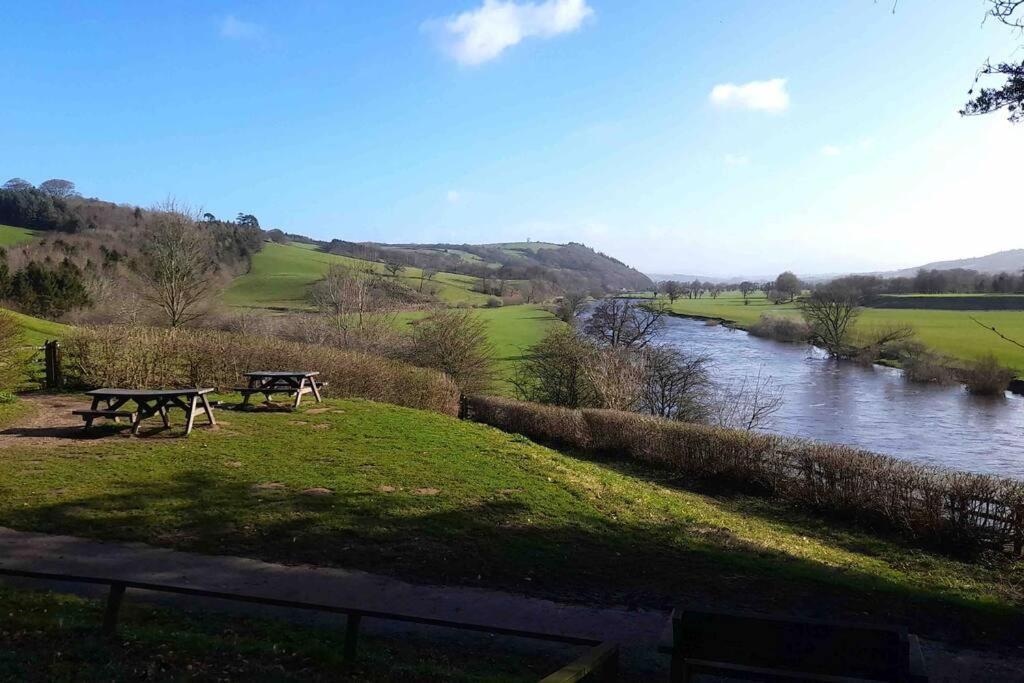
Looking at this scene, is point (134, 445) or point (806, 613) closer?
point (806, 613)

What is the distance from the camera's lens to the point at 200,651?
468cm

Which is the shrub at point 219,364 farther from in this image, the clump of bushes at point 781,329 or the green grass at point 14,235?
the green grass at point 14,235

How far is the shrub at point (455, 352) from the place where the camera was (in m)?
32.7

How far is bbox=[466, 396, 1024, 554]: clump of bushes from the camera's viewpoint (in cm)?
1235

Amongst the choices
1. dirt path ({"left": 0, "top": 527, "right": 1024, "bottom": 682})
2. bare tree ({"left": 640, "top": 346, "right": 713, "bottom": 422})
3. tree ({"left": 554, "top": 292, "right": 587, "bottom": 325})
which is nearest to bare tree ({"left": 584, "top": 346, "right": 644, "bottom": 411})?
bare tree ({"left": 640, "top": 346, "right": 713, "bottom": 422})

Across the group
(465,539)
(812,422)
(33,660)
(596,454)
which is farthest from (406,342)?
(33,660)

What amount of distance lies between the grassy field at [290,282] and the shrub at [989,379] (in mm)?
44416

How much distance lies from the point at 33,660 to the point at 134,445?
841cm

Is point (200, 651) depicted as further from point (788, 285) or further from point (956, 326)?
point (788, 285)

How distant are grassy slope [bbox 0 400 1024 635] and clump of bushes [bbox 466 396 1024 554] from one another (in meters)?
0.94

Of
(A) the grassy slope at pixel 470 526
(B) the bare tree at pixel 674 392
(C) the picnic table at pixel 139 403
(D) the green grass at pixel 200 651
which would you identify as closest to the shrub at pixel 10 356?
(C) the picnic table at pixel 139 403

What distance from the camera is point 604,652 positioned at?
13.4 feet

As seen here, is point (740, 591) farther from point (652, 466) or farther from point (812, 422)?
point (812, 422)

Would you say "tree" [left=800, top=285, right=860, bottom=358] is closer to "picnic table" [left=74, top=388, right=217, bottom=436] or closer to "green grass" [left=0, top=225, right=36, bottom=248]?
"picnic table" [left=74, top=388, right=217, bottom=436]
